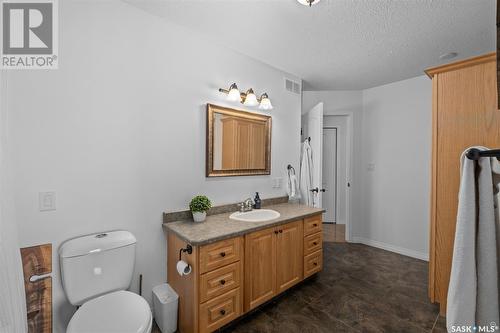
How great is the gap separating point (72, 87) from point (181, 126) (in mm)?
783

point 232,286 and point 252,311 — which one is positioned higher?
point 232,286

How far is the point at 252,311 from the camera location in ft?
6.61

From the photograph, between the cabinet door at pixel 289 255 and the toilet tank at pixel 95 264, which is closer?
the toilet tank at pixel 95 264

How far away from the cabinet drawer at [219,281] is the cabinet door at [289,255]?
0.48 m

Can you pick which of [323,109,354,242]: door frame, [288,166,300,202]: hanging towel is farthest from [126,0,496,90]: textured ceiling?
[288,166,300,202]: hanging towel

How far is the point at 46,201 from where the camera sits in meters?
1.46

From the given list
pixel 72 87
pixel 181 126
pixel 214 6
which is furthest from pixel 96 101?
pixel 214 6

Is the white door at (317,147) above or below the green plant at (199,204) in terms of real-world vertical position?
above

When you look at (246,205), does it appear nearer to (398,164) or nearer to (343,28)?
(343,28)

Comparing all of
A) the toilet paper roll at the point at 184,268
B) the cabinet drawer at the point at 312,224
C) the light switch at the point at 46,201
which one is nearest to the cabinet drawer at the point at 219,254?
the toilet paper roll at the point at 184,268

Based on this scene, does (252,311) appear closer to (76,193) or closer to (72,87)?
(76,193)

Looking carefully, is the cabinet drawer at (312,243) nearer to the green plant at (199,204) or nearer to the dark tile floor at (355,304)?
the dark tile floor at (355,304)

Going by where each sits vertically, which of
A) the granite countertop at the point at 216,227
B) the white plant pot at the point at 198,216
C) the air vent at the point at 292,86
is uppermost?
the air vent at the point at 292,86

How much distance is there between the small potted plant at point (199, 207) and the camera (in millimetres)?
1980
